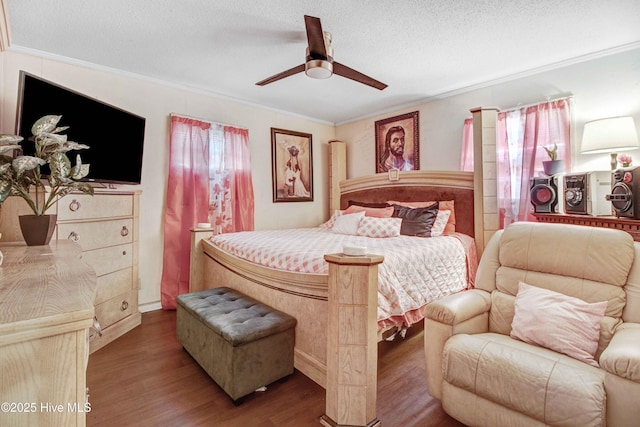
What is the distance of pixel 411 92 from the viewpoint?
379 centimetres

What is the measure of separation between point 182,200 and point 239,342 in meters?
2.27

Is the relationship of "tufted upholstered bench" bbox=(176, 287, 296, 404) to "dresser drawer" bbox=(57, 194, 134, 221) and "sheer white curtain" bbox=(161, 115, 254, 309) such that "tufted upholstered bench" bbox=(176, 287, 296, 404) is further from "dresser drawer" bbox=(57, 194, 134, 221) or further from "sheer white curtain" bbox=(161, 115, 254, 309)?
"sheer white curtain" bbox=(161, 115, 254, 309)

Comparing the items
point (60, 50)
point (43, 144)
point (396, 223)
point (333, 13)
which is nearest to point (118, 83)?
point (60, 50)

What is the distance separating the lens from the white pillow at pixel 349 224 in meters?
3.59

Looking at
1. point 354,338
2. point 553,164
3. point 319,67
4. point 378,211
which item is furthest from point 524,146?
point 354,338

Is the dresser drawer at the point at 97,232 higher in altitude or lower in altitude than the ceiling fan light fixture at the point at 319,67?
lower

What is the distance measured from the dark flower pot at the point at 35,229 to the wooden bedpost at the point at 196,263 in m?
1.50

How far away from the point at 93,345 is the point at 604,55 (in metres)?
5.11

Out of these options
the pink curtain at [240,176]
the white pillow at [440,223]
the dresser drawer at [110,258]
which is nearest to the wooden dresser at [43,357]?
the dresser drawer at [110,258]

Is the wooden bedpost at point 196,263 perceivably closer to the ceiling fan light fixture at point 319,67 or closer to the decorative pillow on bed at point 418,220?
the ceiling fan light fixture at point 319,67

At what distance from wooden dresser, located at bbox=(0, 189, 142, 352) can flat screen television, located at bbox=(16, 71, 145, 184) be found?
9.4 inches

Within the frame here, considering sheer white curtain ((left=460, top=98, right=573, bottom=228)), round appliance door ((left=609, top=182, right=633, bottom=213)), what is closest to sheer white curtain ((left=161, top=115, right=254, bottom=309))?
sheer white curtain ((left=460, top=98, right=573, bottom=228))

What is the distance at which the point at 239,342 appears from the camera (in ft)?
5.63

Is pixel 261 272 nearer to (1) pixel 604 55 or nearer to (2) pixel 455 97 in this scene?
(2) pixel 455 97
